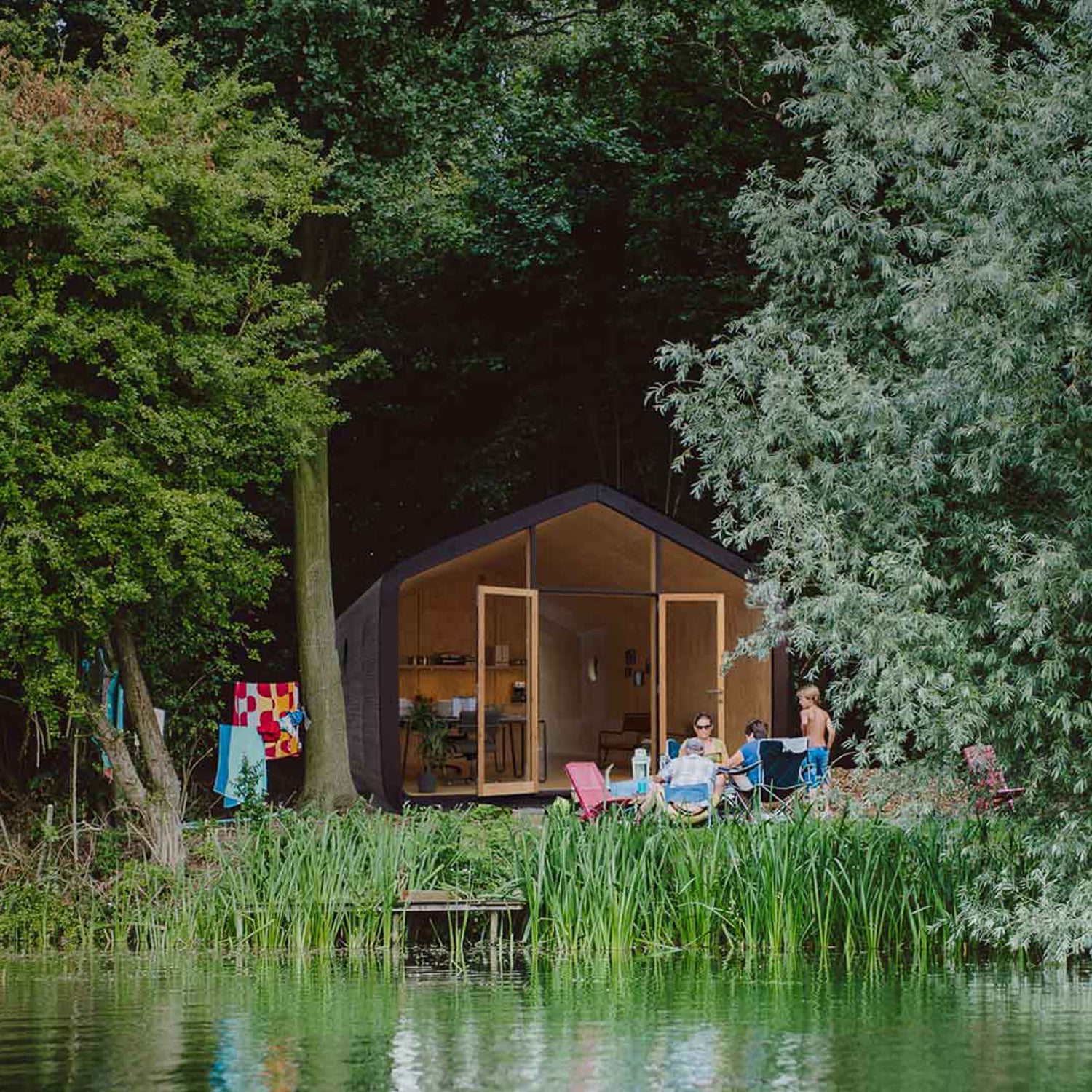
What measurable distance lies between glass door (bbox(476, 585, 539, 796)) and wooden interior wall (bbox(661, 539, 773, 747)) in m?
1.42

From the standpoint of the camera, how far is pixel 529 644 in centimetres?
1592

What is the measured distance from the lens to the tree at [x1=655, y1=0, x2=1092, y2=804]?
8625 mm

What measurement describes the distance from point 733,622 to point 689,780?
6.46 meters

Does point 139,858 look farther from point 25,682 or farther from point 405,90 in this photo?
point 405,90

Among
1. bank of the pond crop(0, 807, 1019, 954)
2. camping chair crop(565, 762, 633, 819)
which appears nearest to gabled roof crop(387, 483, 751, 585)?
camping chair crop(565, 762, 633, 819)

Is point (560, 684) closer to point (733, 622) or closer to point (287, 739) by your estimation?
point (733, 622)

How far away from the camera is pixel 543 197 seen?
18.8m

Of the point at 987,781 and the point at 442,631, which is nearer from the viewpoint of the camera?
the point at 987,781

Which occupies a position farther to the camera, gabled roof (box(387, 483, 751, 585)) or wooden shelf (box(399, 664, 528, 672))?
wooden shelf (box(399, 664, 528, 672))

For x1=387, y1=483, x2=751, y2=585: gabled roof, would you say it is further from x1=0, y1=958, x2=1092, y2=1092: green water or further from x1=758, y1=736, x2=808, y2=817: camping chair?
x1=0, y1=958, x2=1092, y2=1092: green water

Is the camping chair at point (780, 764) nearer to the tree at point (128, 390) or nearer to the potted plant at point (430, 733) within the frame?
the tree at point (128, 390)

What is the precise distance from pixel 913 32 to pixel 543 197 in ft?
27.5

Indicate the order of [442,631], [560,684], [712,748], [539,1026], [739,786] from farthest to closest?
1. [560,684]
2. [442,631]
3. [739,786]
4. [712,748]
5. [539,1026]

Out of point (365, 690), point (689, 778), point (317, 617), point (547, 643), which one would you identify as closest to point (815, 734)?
point (689, 778)
